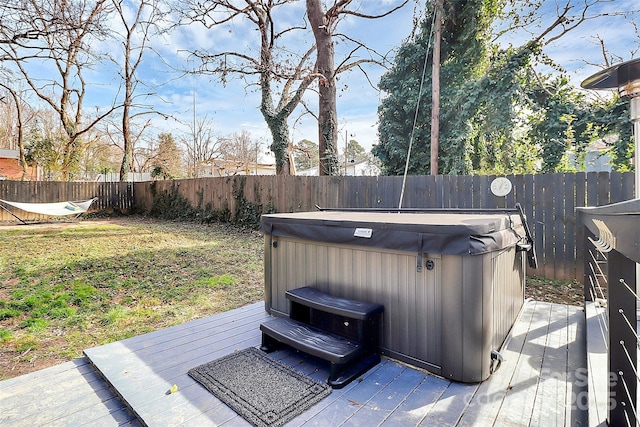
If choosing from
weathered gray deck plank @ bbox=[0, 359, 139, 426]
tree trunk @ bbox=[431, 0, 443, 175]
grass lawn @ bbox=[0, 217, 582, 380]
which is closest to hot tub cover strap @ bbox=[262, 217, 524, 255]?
weathered gray deck plank @ bbox=[0, 359, 139, 426]

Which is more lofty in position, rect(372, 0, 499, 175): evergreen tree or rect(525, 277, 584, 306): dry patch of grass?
rect(372, 0, 499, 175): evergreen tree

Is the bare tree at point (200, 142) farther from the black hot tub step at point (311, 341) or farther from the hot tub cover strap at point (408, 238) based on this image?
the black hot tub step at point (311, 341)

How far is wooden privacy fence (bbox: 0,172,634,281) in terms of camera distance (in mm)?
4125

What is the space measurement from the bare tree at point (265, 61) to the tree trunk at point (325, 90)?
0.41m

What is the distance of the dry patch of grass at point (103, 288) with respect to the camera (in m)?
2.63

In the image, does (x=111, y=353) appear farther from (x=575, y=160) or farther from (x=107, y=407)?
(x=575, y=160)

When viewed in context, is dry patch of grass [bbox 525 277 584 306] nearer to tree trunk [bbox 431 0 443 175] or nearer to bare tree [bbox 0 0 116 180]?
tree trunk [bbox 431 0 443 175]

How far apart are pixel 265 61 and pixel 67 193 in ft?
29.6

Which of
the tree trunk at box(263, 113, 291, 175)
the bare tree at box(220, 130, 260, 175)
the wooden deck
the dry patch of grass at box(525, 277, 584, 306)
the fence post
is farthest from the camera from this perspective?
the bare tree at box(220, 130, 260, 175)

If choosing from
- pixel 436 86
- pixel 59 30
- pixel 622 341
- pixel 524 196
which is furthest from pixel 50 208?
pixel 622 341

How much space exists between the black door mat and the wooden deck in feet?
0.17

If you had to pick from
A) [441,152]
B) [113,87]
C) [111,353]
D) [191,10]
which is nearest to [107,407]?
[111,353]

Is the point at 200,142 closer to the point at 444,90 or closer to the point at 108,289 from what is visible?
the point at 444,90

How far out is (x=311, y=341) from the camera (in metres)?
1.89
